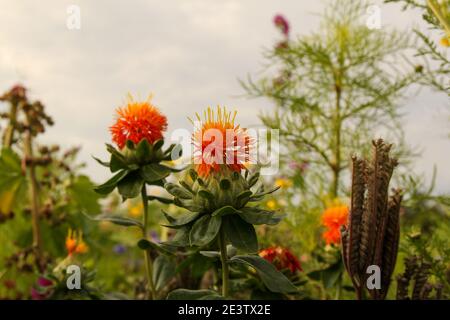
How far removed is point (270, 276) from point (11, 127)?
170cm

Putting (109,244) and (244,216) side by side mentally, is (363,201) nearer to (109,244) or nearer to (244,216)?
(244,216)

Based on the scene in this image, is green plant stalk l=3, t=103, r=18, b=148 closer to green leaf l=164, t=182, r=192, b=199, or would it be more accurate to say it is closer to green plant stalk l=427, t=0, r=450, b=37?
green leaf l=164, t=182, r=192, b=199

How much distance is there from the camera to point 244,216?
1058mm

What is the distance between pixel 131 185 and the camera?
4.37ft

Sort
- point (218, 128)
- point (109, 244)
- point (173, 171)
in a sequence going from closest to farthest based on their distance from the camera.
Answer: point (218, 128) < point (173, 171) < point (109, 244)

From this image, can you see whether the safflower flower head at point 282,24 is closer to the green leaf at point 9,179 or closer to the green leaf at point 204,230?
the green leaf at point 9,179

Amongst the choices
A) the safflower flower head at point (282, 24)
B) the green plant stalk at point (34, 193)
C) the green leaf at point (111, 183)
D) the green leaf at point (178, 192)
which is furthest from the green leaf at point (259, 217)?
the safflower flower head at point (282, 24)

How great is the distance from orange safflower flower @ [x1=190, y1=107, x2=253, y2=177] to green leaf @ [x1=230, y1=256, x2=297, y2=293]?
8.5 inches

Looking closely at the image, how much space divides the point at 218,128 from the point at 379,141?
18.8 inches

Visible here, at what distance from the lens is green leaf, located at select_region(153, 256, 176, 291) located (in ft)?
4.91

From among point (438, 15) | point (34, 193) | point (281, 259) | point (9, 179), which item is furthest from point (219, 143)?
point (9, 179)

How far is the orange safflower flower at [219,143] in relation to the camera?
1.05 metres

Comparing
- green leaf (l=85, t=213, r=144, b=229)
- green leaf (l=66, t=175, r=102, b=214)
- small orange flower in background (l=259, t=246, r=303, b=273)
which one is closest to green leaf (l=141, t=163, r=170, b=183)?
green leaf (l=85, t=213, r=144, b=229)
